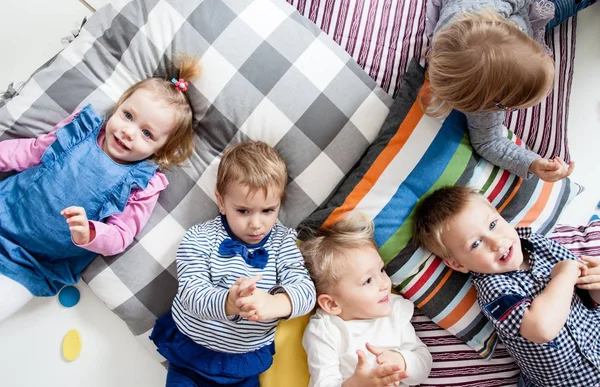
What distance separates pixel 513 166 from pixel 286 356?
777 millimetres

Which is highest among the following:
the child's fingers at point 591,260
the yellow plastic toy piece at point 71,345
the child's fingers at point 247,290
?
the child's fingers at point 591,260

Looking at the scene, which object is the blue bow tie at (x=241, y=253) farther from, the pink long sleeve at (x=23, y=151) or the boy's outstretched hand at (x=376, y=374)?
the pink long sleeve at (x=23, y=151)

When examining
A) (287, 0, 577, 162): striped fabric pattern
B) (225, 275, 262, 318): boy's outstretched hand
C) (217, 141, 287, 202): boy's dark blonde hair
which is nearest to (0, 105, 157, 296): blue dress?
(217, 141, 287, 202): boy's dark blonde hair

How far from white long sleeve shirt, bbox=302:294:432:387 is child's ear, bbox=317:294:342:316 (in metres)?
0.02

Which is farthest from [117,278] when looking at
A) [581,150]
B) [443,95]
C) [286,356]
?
[581,150]

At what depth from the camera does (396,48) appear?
1385 mm

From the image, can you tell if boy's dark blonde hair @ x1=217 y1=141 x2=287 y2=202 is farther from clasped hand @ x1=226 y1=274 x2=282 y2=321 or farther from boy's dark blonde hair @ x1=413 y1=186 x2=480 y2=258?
boy's dark blonde hair @ x1=413 y1=186 x2=480 y2=258

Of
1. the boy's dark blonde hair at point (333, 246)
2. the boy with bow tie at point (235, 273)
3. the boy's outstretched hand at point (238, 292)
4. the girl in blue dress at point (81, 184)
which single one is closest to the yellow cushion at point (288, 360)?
the boy with bow tie at point (235, 273)

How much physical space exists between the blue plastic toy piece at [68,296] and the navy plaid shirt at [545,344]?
3.53 ft

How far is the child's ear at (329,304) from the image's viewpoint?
123 centimetres

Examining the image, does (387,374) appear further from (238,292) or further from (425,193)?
(425,193)

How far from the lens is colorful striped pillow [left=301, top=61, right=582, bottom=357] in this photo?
50.1 inches

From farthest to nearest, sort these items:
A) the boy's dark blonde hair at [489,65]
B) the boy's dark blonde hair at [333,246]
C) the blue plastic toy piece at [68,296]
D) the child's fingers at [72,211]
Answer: the blue plastic toy piece at [68,296]
the boy's dark blonde hair at [333,246]
the child's fingers at [72,211]
the boy's dark blonde hair at [489,65]

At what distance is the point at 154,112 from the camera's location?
1.24 m
